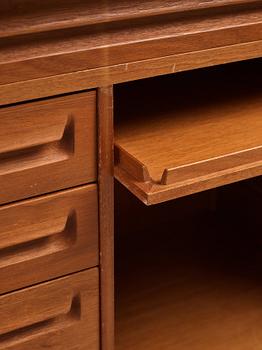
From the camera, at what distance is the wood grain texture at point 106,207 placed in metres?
0.72

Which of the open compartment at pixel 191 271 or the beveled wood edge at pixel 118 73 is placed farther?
the open compartment at pixel 191 271

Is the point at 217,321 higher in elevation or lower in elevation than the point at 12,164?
lower

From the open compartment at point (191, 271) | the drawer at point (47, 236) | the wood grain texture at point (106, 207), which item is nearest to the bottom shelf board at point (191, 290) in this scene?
the open compartment at point (191, 271)

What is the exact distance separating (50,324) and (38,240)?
13 cm

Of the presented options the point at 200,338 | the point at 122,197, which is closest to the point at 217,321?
the point at 200,338

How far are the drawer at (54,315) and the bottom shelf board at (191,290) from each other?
23 cm

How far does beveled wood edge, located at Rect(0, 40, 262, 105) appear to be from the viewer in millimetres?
662

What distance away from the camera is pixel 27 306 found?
30.9 inches

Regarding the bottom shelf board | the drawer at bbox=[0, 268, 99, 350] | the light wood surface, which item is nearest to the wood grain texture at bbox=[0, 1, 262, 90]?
the light wood surface

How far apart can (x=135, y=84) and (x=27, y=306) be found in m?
0.40

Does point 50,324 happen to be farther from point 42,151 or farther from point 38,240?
point 42,151

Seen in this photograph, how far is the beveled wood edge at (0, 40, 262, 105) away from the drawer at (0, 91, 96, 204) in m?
0.01

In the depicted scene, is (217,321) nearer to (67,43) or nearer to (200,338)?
(200,338)

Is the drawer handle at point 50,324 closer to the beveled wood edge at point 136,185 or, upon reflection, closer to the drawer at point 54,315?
the drawer at point 54,315
